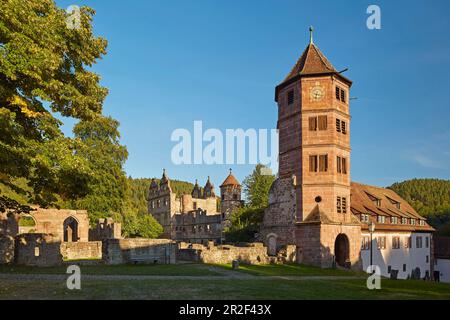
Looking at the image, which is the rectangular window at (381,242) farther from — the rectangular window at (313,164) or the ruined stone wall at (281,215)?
the rectangular window at (313,164)

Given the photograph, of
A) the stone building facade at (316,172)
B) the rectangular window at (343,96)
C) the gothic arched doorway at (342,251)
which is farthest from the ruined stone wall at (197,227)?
the rectangular window at (343,96)

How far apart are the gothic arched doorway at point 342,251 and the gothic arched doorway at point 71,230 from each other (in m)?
26.8

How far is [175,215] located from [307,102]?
54.4 meters

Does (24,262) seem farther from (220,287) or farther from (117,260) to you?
(220,287)

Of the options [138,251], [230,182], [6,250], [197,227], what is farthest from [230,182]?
[6,250]

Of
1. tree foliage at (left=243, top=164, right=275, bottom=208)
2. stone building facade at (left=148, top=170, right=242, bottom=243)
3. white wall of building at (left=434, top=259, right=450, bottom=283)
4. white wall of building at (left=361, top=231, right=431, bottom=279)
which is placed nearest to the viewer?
white wall of building at (left=361, top=231, right=431, bottom=279)

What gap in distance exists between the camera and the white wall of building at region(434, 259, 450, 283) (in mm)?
46875

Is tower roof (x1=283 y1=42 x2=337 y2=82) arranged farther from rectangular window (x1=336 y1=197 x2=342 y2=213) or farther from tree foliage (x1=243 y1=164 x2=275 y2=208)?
tree foliage (x1=243 y1=164 x2=275 y2=208)

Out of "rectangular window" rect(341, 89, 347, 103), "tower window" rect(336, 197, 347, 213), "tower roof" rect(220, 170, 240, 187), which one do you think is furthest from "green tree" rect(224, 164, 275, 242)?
"rectangular window" rect(341, 89, 347, 103)

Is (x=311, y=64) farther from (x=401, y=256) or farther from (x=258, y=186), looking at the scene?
(x=258, y=186)

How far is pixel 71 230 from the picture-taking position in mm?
50469

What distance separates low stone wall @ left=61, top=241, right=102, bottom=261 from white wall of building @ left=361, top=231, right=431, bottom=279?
2212cm
